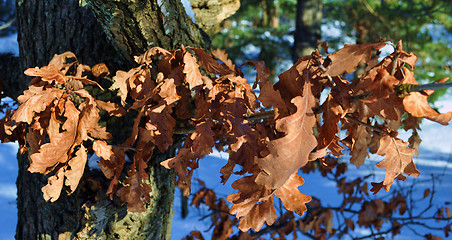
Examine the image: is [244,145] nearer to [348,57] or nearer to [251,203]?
[251,203]

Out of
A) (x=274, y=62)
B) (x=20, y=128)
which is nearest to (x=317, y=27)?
(x=274, y=62)

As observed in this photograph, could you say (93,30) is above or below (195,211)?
below

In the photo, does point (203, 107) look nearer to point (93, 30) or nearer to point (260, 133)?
point (260, 133)

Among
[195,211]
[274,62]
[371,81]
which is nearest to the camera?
[371,81]

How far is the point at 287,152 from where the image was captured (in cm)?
61

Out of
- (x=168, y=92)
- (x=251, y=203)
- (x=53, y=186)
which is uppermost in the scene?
(x=168, y=92)

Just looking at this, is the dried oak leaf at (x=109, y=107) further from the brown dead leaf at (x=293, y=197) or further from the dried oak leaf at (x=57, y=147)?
the brown dead leaf at (x=293, y=197)

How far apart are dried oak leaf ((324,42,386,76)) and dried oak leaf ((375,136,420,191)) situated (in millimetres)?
211

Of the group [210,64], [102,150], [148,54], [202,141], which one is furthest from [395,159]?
[102,150]

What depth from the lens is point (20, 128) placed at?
3.46 feet

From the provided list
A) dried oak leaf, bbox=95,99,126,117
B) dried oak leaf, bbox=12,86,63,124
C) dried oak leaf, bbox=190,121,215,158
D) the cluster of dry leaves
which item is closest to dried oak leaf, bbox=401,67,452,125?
the cluster of dry leaves

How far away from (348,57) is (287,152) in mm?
225

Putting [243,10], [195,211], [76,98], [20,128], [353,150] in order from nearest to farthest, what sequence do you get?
1. [353,150]
2. [20,128]
3. [76,98]
4. [195,211]
5. [243,10]

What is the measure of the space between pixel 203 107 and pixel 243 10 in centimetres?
598
